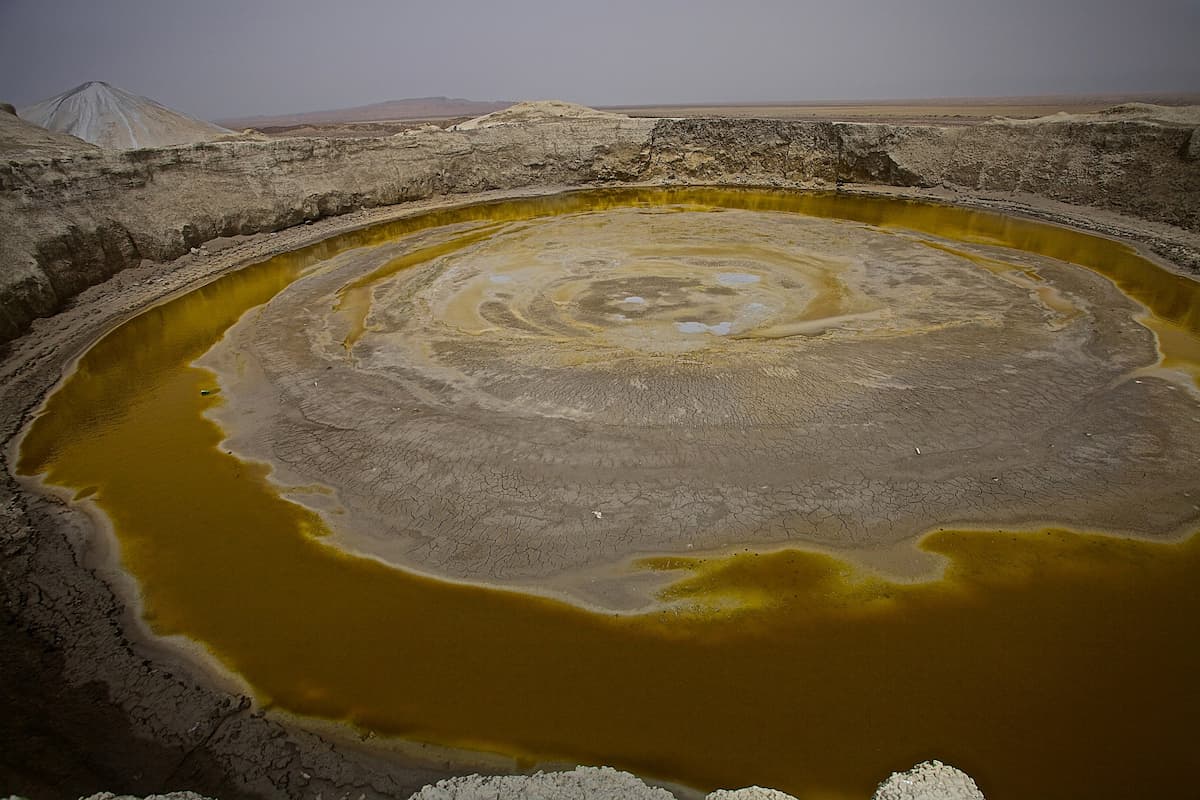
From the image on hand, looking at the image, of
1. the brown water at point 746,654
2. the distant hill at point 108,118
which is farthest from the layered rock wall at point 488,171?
the distant hill at point 108,118

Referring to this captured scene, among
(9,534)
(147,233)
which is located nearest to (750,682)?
(9,534)

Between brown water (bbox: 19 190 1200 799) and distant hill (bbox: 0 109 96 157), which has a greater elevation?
distant hill (bbox: 0 109 96 157)

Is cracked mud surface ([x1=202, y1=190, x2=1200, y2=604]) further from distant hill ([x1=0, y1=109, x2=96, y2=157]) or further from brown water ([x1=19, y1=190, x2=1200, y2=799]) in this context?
distant hill ([x1=0, y1=109, x2=96, y2=157])

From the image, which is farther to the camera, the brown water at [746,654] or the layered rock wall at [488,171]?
the layered rock wall at [488,171]

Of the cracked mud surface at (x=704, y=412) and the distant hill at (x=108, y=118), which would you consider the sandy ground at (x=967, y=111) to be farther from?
the distant hill at (x=108, y=118)

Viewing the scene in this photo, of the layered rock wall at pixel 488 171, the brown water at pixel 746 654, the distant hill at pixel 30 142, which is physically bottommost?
the brown water at pixel 746 654

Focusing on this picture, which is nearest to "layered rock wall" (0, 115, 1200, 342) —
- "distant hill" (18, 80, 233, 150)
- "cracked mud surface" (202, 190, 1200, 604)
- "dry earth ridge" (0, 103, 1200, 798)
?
"dry earth ridge" (0, 103, 1200, 798)
